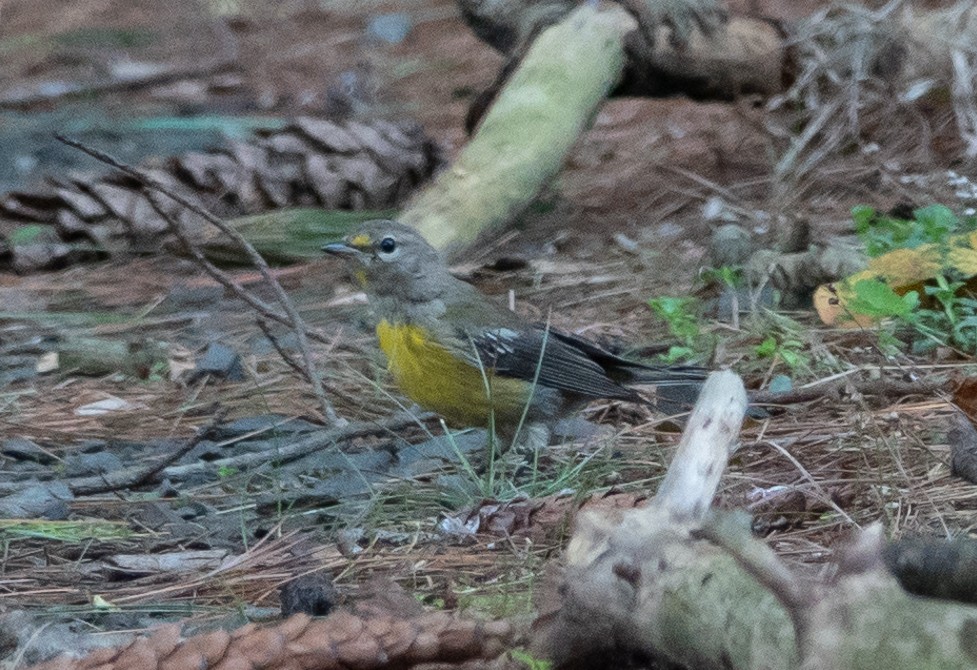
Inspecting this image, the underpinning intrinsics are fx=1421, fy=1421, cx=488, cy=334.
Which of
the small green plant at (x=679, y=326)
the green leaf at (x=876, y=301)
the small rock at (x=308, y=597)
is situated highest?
the small rock at (x=308, y=597)

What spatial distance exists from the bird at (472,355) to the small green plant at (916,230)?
43.0 inches

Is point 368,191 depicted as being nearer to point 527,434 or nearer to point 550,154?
point 550,154

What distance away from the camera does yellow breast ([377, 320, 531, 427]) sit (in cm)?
462

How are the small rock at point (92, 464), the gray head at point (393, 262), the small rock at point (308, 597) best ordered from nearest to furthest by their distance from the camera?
the small rock at point (308, 597), the small rock at point (92, 464), the gray head at point (393, 262)

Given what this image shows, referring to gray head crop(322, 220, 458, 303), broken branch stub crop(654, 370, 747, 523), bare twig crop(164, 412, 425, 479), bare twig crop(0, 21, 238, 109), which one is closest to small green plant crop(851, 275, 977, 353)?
gray head crop(322, 220, 458, 303)

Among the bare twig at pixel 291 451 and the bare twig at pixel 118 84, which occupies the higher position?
the bare twig at pixel 291 451

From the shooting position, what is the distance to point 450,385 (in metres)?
4.64

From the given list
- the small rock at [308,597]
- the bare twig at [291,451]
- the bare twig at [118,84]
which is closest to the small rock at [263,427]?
the bare twig at [291,451]

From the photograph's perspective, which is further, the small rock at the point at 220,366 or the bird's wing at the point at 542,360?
the small rock at the point at 220,366

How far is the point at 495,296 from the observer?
6.04 m

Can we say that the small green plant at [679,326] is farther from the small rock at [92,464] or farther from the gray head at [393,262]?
the small rock at [92,464]

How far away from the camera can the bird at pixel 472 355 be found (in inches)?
182

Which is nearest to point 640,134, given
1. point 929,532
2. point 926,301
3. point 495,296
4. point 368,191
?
point 368,191

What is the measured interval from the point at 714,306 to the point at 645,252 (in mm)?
955
